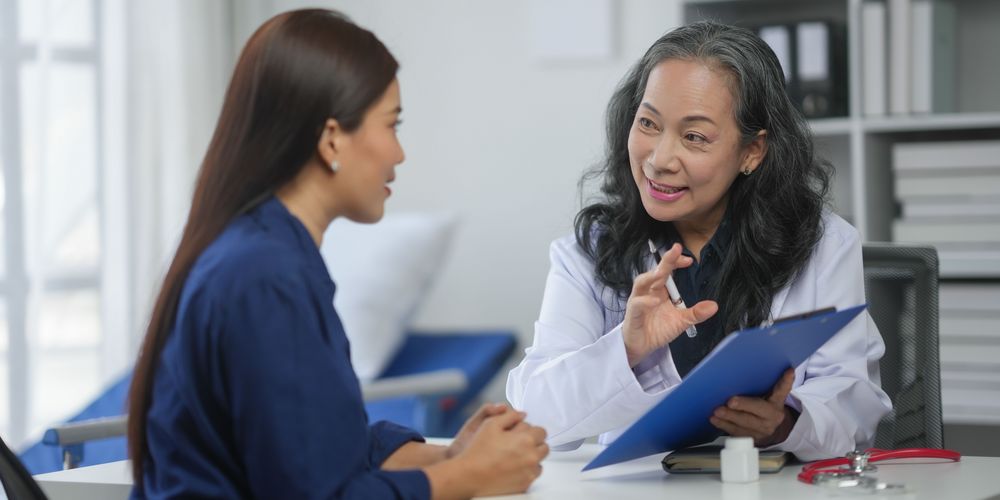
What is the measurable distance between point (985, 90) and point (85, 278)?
98.1 inches

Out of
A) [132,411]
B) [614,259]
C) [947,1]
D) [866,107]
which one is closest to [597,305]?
[614,259]

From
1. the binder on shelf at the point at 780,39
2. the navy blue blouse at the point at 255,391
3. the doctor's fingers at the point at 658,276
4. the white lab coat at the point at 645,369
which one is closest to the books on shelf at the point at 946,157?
the binder on shelf at the point at 780,39

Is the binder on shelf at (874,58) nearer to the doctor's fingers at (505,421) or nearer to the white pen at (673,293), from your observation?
the white pen at (673,293)

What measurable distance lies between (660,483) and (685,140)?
22.8 inches

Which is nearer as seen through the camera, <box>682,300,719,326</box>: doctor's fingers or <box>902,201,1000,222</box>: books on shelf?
<box>682,300,719,326</box>: doctor's fingers

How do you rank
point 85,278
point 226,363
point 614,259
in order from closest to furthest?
point 226,363 < point 614,259 < point 85,278

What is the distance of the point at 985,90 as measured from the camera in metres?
2.99

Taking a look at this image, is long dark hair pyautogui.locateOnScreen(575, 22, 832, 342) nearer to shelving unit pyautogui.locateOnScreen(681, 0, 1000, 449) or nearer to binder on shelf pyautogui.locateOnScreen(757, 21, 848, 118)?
shelving unit pyautogui.locateOnScreen(681, 0, 1000, 449)

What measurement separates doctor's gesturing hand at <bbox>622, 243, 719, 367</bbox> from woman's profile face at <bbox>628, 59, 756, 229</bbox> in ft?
0.68

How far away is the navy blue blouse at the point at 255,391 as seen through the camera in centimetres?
106

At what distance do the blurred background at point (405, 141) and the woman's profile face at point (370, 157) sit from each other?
5.46 ft

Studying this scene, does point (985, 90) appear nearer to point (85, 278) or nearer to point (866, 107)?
point (866, 107)

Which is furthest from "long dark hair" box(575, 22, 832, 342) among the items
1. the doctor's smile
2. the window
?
the window

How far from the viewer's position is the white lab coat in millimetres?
1521
